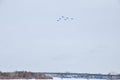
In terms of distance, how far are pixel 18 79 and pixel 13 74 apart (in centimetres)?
67

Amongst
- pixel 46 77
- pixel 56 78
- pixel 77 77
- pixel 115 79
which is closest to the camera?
pixel 46 77

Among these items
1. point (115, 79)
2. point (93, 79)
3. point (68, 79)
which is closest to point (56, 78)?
point (68, 79)

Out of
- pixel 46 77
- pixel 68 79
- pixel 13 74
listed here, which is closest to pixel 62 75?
pixel 68 79

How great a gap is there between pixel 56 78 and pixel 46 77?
5.79ft

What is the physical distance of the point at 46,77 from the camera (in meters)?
25.0

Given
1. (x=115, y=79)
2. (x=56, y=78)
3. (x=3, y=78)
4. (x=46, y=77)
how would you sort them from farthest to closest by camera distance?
(x=115, y=79), (x=56, y=78), (x=46, y=77), (x=3, y=78)

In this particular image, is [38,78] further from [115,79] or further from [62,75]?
[115,79]

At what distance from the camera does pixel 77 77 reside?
28688 millimetres

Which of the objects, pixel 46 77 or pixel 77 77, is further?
pixel 77 77

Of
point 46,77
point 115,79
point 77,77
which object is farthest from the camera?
point 115,79

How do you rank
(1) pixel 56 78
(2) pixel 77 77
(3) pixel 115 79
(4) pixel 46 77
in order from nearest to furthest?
1. (4) pixel 46 77
2. (1) pixel 56 78
3. (2) pixel 77 77
4. (3) pixel 115 79

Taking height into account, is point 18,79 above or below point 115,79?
below

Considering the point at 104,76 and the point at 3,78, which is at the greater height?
the point at 104,76

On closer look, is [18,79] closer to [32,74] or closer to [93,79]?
[32,74]
